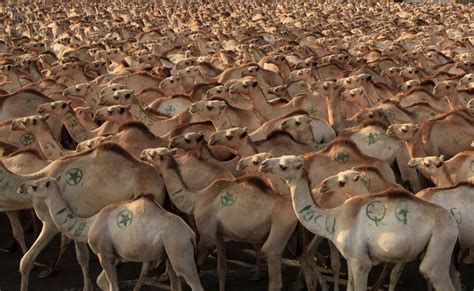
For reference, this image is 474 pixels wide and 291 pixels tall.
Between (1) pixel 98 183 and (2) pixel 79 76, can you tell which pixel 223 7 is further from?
(1) pixel 98 183

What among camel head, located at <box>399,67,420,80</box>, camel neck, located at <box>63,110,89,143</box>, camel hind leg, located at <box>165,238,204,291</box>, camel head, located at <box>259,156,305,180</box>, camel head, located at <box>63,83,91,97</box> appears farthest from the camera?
camel head, located at <box>399,67,420,80</box>

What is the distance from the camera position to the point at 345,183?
748cm

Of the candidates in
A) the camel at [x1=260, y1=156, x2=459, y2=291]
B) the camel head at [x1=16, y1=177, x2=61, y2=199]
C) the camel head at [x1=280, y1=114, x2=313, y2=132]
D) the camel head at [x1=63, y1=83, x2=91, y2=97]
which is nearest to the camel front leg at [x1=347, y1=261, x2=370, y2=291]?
the camel at [x1=260, y1=156, x2=459, y2=291]

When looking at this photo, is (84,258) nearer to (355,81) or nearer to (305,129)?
(305,129)

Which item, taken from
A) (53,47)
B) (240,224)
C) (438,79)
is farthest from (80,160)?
(53,47)

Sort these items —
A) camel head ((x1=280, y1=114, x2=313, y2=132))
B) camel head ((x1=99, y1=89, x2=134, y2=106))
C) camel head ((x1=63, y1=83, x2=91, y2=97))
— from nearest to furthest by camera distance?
camel head ((x1=280, y1=114, x2=313, y2=132))
camel head ((x1=99, y1=89, x2=134, y2=106))
camel head ((x1=63, y1=83, x2=91, y2=97))

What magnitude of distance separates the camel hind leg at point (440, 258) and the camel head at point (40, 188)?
3971mm

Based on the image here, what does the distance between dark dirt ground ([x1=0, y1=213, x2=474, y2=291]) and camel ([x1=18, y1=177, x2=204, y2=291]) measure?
1302 mm

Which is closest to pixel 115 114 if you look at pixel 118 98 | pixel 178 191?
pixel 118 98

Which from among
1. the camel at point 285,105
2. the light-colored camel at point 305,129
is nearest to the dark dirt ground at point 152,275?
the light-colored camel at point 305,129

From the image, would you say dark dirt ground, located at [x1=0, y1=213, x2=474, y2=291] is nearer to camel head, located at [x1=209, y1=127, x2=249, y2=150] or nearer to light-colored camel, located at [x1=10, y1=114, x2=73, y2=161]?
light-colored camel, located at [x1=10, y1=114, x2=73, y2=161]

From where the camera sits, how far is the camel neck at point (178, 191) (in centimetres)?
797

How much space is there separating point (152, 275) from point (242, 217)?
6.18 feet

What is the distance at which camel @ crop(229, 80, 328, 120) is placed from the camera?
39.3 ft
